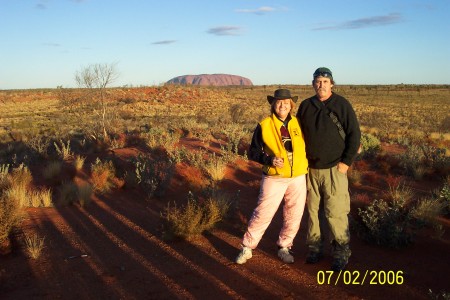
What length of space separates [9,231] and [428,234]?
Answer: 5.82 m

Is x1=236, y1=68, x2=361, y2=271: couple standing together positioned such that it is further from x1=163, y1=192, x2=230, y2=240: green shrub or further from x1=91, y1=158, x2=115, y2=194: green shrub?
x1=91, y1=158, x2=115, y2=194: green shrub

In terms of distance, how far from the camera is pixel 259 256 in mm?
5102

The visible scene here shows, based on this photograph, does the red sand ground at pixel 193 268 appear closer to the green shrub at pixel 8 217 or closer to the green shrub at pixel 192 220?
the green shrub at pixel 192 220

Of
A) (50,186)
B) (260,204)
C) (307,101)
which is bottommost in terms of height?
(50,186)

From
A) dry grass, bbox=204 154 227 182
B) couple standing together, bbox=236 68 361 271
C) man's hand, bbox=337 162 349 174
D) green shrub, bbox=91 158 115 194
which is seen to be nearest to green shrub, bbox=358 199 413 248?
couple standing together, bbox=236 68 361 271

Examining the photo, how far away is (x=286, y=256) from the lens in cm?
485

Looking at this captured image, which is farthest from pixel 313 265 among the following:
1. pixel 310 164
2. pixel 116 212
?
pixel 116 212

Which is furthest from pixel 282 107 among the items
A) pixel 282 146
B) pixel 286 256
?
pixel 286 256

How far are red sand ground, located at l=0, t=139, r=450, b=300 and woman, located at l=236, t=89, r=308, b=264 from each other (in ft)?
2.17

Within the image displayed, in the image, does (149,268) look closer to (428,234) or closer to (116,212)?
(116,212)

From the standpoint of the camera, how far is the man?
4.30 meters

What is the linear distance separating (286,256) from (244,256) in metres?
0.49

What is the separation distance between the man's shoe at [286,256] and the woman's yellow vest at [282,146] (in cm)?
102

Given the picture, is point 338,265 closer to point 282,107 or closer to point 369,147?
point 282,107
